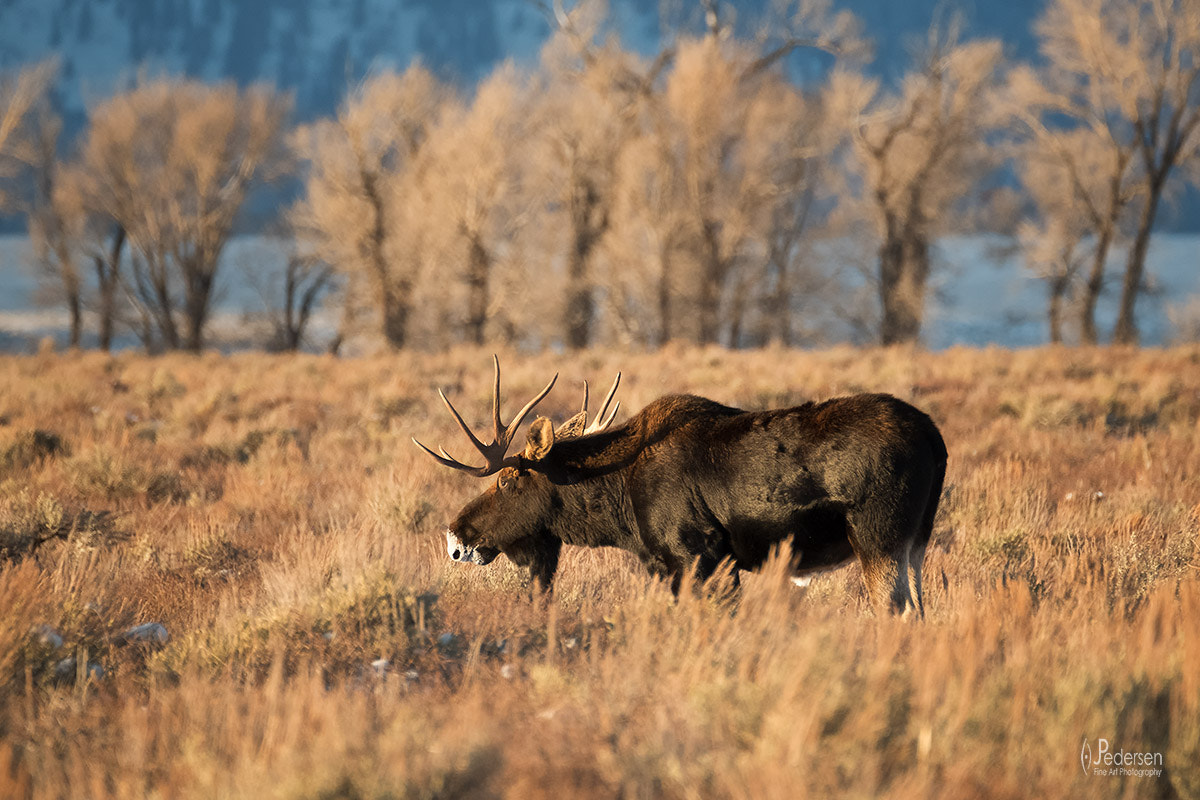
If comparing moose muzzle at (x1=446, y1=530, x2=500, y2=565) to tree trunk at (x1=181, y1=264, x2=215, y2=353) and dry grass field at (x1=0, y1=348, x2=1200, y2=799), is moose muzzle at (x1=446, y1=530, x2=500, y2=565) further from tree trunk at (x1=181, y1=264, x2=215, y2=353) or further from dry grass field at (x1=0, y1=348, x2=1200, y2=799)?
tree trunk at (x1=181, y1=264, x2=215, y2=353)

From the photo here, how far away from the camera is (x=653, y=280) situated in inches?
1211

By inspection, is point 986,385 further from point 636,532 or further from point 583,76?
point 583,76

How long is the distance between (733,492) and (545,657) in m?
1.24

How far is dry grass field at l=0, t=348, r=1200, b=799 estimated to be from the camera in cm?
248

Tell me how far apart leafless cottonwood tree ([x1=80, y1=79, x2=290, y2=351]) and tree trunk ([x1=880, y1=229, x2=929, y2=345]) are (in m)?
23.7

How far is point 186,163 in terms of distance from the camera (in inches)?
1206

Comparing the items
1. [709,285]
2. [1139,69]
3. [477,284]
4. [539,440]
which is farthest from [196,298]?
[1139,69]

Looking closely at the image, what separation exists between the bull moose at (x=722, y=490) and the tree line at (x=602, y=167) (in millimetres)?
24652

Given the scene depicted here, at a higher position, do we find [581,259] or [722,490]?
[581,259]

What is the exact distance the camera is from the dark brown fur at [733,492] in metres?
3.90

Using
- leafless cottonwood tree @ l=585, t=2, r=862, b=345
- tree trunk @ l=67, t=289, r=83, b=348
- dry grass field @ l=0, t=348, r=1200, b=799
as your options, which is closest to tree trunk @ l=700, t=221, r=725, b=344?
leafless cottonwood tree @ l=585, t=2, r=862, b=345

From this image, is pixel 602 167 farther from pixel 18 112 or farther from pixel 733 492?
pixel 733 492

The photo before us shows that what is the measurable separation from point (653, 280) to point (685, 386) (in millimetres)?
17150

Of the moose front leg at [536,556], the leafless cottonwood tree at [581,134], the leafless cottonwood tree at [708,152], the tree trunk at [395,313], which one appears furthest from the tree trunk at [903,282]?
the moose front leg at [536,556]
